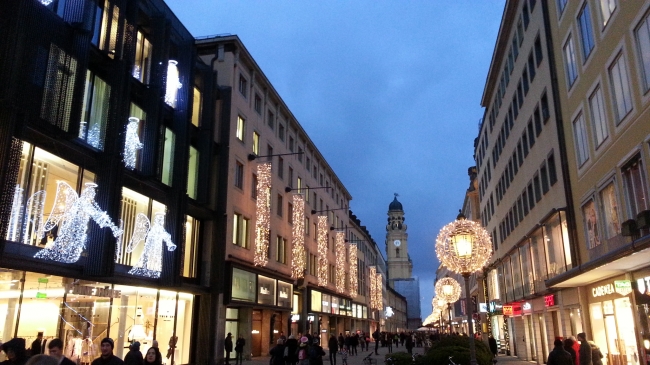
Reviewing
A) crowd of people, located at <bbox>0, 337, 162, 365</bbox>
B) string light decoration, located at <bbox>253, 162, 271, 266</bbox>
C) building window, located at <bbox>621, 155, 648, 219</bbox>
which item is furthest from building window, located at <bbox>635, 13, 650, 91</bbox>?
string light decoration, located at <bbox>253, 162, 271, 266</bbox>

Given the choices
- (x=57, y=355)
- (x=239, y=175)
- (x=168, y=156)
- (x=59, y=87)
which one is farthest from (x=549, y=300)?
(x=57, y=355)

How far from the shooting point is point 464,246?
14.6 metres

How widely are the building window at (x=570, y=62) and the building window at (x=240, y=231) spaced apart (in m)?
18.6

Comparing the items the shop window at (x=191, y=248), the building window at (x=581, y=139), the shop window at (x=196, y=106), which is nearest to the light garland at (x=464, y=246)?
the building window at (x=581, y=139)

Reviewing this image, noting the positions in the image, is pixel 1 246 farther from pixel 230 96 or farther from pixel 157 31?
pixel 230 96

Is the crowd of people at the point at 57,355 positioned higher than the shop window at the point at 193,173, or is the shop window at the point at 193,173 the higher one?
the shop window at the point at 193,173

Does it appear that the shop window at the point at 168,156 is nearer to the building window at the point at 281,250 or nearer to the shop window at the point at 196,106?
the shop window at the point at 196,106

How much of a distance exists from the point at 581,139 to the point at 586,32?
4.22 m

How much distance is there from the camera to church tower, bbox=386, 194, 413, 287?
145625 millimetres

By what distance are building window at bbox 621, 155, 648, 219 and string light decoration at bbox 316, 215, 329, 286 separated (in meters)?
34.9

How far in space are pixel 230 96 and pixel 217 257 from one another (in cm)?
944

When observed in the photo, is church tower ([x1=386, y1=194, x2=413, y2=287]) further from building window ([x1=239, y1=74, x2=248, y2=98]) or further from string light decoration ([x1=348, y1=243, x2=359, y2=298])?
building window ([x1=239, y1=74, x2=248, y2=98])

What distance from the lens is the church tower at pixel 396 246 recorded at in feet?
478

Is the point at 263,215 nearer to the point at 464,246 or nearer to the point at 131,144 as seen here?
the point at 131,144
